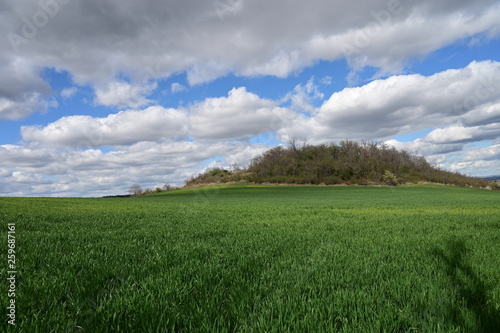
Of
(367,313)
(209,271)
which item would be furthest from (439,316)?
(209,271)

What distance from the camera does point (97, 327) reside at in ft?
8.01

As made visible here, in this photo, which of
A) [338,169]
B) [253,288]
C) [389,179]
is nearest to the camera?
[253,288]

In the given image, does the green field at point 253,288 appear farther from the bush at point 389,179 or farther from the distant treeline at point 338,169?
the bush at point 389,179

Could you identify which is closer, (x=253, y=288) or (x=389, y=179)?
(x=253, y=288)

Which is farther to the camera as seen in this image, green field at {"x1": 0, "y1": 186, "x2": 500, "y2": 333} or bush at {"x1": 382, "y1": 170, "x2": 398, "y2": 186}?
bush at {"x1": 382, "y1": 170, "x2": 398, "y2": 186}

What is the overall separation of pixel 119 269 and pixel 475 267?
223 inches

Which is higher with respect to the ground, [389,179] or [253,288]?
[389,179]

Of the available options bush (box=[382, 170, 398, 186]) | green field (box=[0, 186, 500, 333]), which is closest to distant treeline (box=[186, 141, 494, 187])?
bush (box=[382, 170, 398, 186])

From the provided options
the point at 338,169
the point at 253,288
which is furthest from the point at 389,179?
the point at 253,288

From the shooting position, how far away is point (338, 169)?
92625 mm

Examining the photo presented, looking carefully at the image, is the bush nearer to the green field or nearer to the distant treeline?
the distant treeline

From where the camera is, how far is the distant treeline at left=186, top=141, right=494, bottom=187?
8581cm

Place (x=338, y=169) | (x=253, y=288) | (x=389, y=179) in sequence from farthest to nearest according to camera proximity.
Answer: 1. (x=338, y=169)
2. (x=389, y=179)
3. (x=253, y=288)

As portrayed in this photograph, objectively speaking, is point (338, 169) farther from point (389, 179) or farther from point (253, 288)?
point (253, 288)
